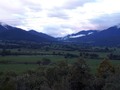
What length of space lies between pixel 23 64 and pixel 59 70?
3996 cm

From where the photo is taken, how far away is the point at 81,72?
64250 millimetres

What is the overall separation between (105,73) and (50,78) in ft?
38.5

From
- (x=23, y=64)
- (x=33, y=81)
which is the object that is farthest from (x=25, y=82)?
(x=23, y=64)

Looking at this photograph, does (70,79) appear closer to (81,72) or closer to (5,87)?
(81,72)

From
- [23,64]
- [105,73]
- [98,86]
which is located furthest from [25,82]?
[23,64]

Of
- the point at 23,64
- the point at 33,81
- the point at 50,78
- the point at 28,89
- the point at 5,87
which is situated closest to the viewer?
the point at 5,87

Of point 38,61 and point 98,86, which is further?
point 38,61

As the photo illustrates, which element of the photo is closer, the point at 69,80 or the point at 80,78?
the point at 69,80

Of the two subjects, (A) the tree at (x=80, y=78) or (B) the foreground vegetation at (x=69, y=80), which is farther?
(A) the tree at (x=80, y=78)

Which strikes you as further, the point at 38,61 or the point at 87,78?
the point at 38,61

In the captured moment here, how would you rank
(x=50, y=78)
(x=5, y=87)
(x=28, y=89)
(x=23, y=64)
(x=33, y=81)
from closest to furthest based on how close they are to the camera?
1. (x=5, y=87)
2. (x=28, y=89)
3. (x=33, y=81)
4. (x=50, y=78)
5. (x=23, y=64)

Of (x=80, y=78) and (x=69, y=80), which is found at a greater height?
(x=80, y=78)

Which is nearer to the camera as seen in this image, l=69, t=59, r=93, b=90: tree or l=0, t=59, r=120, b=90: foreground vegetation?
l=0, t=59, r=120, b=90: foreground vegetation

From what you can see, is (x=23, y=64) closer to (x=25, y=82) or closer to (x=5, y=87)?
(x=25, y=82)
